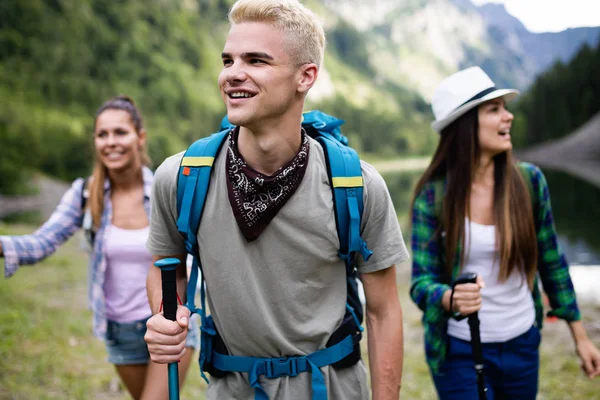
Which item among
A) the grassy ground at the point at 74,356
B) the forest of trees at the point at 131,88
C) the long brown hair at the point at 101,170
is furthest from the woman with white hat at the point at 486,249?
the forest of trees at the point at 131,88

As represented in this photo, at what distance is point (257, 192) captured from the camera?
2389 millimetres

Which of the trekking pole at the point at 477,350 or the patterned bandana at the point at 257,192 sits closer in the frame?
the patterned bandana at the point at 257,192

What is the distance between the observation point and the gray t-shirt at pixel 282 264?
7.98 ft

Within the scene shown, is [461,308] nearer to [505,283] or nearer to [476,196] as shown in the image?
[505,283]

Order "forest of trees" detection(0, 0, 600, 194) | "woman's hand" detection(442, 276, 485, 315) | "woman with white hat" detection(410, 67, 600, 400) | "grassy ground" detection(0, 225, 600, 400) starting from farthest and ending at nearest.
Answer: "forest of trees" detection(0, 0, 600, 194) → "grassy ground" detection(0, 225, 600, 400) → "woman with white hat" detection(410, 67, 600, 400) → "woman's hand" detection(442, 276, 485, 315)

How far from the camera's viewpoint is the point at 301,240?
2.43m

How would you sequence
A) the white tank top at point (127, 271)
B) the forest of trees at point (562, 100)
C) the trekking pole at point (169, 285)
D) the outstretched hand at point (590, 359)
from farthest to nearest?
the forest of trees at point (562, 100), the white tank top at point (127, 271), the outstretched hand at point (590, 359), the trekking pole at point (169, 285)

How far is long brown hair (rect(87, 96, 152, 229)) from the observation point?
13.9ft

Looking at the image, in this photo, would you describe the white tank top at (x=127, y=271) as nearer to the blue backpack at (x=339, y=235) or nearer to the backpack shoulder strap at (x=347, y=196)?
the blue backpack at (x=339, y=235)

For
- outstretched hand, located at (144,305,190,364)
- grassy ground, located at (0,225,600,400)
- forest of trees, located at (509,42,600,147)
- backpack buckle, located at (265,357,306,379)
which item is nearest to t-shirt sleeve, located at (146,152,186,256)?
outstretched hand, located at (144,305,190,364)

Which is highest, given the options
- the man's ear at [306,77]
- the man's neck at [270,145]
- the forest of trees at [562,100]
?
the forest of trees at [562,100]

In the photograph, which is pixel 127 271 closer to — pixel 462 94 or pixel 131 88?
pixel 462 94

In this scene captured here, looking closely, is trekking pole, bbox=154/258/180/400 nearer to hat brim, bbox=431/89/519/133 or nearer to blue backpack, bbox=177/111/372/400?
blue backpack, bbox=177/111/372/400

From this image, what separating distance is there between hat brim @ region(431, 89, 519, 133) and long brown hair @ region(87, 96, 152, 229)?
2.23m
